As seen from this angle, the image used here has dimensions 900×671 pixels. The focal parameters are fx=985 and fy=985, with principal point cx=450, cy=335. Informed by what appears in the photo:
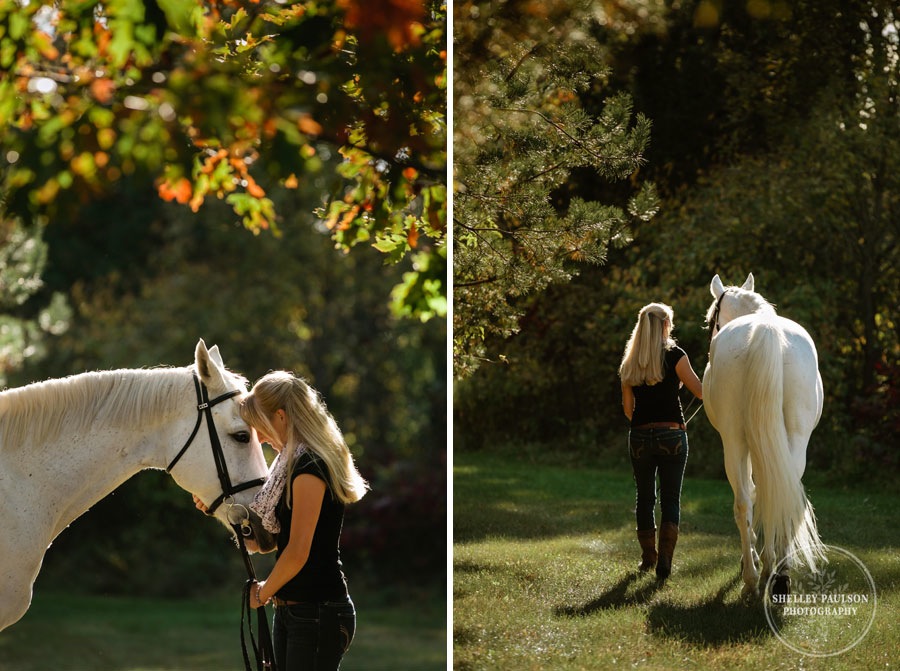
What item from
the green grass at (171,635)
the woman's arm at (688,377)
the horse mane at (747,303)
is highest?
the horse mane at (747,303)

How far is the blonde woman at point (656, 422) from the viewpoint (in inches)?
114

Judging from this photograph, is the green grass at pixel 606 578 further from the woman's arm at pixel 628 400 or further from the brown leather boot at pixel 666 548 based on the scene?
the woman's arm at pixel 628 400

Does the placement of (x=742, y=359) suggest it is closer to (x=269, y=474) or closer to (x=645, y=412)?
(x=645, y=412)

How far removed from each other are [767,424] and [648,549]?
51 cm

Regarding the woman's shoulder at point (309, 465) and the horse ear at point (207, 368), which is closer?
the woman's shoulder at point (309, 465)

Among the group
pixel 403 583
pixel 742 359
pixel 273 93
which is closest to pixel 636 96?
pixel 742 359

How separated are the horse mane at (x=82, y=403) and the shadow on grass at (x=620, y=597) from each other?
1.32m

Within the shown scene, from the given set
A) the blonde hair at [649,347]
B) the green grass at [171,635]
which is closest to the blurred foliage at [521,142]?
the blonde hair at [649,347]

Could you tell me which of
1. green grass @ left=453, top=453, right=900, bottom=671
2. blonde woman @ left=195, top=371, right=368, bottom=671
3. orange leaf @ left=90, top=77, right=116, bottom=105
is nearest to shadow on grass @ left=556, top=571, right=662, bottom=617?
green grass @ left=453, top=453, right=900, bottom=671

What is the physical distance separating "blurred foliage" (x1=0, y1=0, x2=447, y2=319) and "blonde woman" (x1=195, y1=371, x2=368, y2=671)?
0.55 meters

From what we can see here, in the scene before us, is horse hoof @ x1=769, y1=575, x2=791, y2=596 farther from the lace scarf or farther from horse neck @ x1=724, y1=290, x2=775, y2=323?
the lace scarf

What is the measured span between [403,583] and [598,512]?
6.37 metres

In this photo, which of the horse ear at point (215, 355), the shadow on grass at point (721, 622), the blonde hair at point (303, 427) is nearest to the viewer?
the blonde hair at point (303, 427)

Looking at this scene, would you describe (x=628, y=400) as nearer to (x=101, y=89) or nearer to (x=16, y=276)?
(x=101, y=89)
